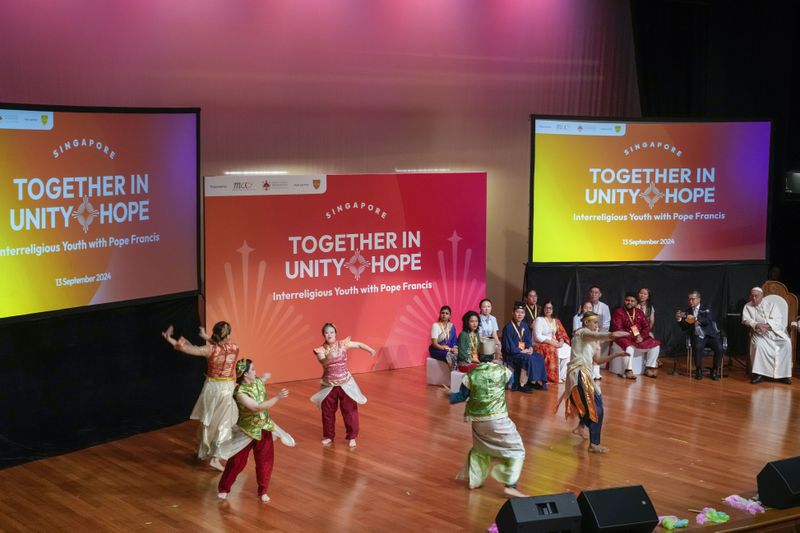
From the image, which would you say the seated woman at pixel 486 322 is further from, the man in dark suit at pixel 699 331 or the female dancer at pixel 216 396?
the female dancer at pixel 216 396

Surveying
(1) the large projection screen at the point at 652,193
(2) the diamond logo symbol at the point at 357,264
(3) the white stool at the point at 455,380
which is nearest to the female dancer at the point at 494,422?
(3) the white stool at the point at 455,380

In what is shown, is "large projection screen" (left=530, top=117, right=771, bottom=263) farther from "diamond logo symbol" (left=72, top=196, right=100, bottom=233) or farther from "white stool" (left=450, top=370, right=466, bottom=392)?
"diamond logo symbol" (left=72, top=196, right=100, bottom=233)

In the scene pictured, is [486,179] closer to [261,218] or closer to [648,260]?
[648,260]

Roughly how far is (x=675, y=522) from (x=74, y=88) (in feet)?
20.6

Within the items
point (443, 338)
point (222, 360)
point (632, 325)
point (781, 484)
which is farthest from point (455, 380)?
point (781, 484)

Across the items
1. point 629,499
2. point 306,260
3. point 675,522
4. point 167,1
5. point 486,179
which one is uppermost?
point 167,1

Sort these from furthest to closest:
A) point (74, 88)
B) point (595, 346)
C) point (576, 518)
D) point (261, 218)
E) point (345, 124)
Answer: point (345, 124), point (261, 218), point (74, 88), point (595, 346), point (576, 518)

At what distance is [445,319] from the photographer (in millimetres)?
11391

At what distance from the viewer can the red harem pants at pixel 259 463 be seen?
7.77 m

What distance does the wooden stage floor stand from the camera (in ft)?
24.7

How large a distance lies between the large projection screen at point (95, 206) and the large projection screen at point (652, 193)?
4.17 meters

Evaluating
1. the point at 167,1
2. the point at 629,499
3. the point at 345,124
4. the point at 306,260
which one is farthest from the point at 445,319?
the point at 629,499

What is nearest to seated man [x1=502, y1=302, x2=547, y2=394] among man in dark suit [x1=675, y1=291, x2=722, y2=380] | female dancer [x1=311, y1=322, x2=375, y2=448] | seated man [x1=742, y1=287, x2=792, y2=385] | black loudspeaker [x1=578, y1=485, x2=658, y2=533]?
man in dark suit [x1=675, y1=291, x2=722, y2=380]

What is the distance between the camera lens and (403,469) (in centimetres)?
857
